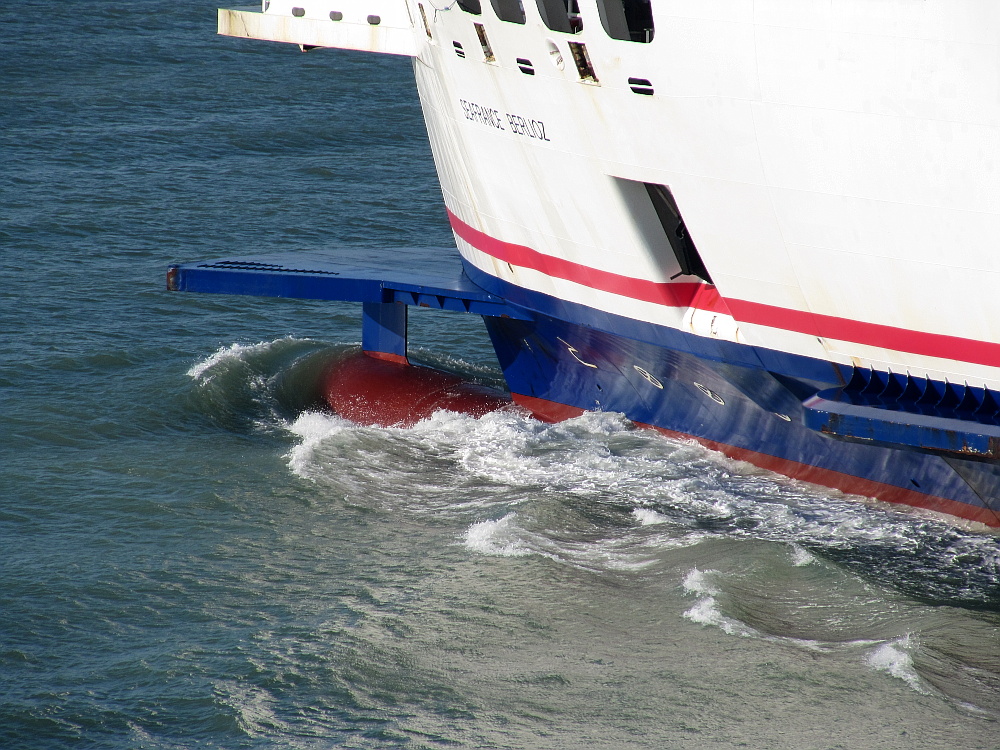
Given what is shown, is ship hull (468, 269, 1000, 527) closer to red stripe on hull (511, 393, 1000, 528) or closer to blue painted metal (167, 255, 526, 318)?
red stripe on hull (511, 393, 1000, 528)

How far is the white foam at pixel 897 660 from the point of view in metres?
8.87

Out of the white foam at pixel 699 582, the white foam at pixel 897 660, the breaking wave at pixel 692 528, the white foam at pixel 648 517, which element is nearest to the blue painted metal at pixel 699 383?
the breaking wave at pixel 692 528

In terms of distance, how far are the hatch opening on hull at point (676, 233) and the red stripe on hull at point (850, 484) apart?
2.29 meters

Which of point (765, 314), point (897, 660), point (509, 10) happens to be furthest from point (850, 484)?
point (509, 10)

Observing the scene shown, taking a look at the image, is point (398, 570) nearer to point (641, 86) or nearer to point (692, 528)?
point (692, 528)

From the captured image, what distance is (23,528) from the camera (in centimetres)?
1187

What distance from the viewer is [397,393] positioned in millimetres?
15203

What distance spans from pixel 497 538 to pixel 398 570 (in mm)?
1051

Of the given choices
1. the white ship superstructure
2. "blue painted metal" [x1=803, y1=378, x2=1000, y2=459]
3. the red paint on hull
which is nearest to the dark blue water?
the red paint on hull

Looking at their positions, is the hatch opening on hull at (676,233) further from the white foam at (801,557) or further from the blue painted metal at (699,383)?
the white foam at (801,557)

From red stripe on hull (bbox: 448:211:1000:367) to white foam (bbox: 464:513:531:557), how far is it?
8.34 ft

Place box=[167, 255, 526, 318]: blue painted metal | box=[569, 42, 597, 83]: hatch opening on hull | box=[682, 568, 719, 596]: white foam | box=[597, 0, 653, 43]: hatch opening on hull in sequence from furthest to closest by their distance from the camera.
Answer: box=[167, 255, 526, 318]: blue painted metal < box=[569, 42, 597, 83]: hatch opening on hull < box=[682, 568, 719, 596]: white foam < box=[597, 0, 653, 43]: hatch opening on hull

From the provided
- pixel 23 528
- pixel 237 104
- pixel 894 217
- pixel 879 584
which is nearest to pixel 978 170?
pixel 894 217

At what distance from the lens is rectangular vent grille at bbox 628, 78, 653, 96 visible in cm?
991
